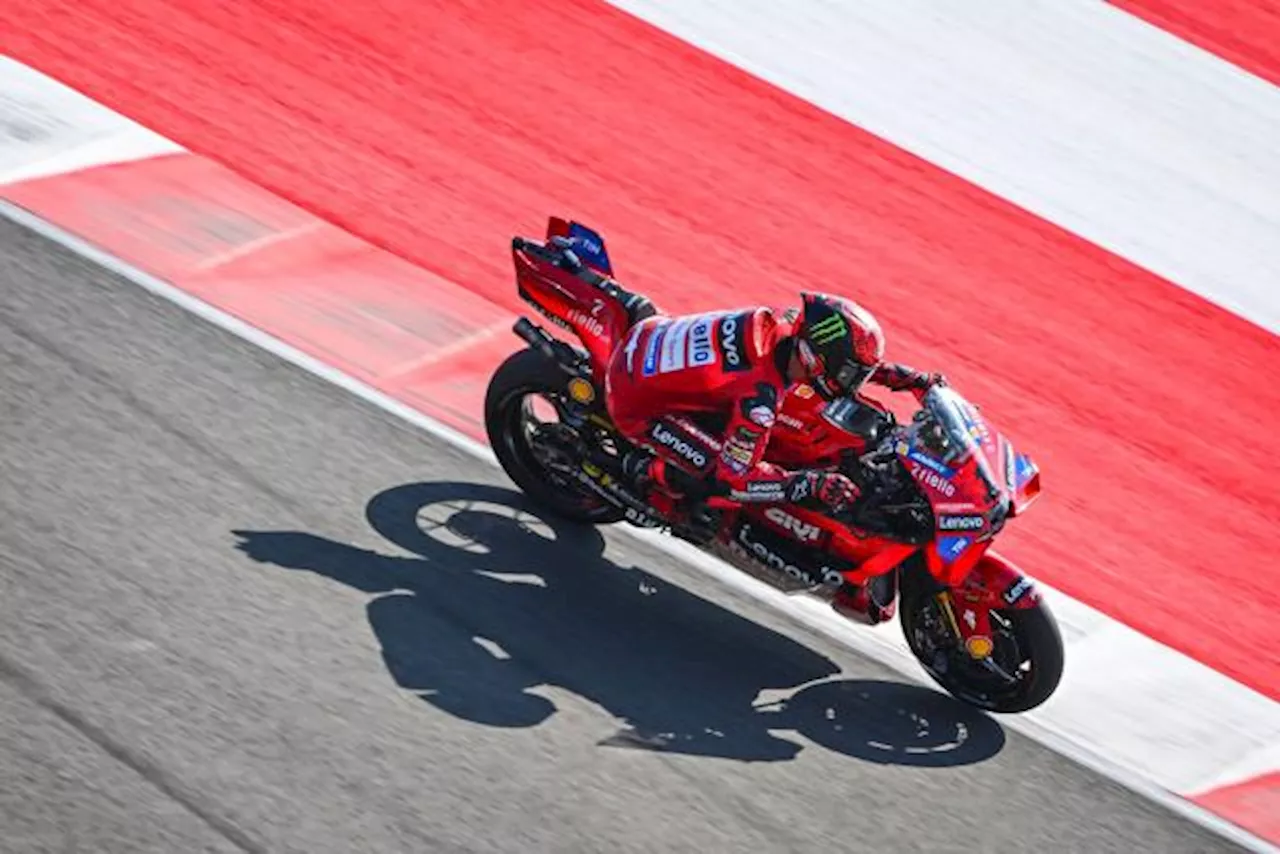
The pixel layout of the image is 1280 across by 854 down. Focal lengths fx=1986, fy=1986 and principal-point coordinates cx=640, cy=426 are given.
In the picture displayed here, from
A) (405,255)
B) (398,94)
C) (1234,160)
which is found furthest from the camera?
(1234,160)

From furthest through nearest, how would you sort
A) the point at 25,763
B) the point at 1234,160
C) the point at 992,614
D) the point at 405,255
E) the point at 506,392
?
the point at 1234,160, the point at 405,255, the point at 506,392, the point at 992,614, the point at 25,763

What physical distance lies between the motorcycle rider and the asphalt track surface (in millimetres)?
695

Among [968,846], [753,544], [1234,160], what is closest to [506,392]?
[753,544]

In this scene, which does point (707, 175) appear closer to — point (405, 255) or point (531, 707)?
point (405, 255)

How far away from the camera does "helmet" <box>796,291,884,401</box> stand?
9.18 meters

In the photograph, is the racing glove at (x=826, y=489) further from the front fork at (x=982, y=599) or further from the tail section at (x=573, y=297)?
the tail section at (x=573, y=297)

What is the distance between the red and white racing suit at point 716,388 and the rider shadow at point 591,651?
29.7 inches

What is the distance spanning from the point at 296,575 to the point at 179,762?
147cm

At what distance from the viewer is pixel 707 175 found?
14016mm

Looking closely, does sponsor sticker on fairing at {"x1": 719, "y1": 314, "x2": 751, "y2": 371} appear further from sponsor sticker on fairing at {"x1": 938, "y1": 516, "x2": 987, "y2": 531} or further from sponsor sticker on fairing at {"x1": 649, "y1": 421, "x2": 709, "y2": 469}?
sponsor sticker on fairing at {"x1": 938, "y1": 516, "x2": 987, "y2": 531}

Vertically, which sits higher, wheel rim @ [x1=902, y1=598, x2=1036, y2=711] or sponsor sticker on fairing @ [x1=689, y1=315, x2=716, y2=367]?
sponsor sticker on fairing @ [x1=689, y1=315, x2=716, y2=367]

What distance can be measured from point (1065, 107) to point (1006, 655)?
7096mm

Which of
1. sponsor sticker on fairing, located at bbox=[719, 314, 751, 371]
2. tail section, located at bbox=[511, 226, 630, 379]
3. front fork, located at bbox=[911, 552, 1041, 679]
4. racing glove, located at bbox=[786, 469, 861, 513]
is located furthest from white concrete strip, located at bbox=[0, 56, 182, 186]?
front fork, located at bbox=[911, 552, 1041, 679]

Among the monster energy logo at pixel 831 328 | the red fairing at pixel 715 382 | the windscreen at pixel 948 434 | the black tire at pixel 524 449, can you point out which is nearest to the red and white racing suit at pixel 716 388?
the red fairing at pixel 715 382
